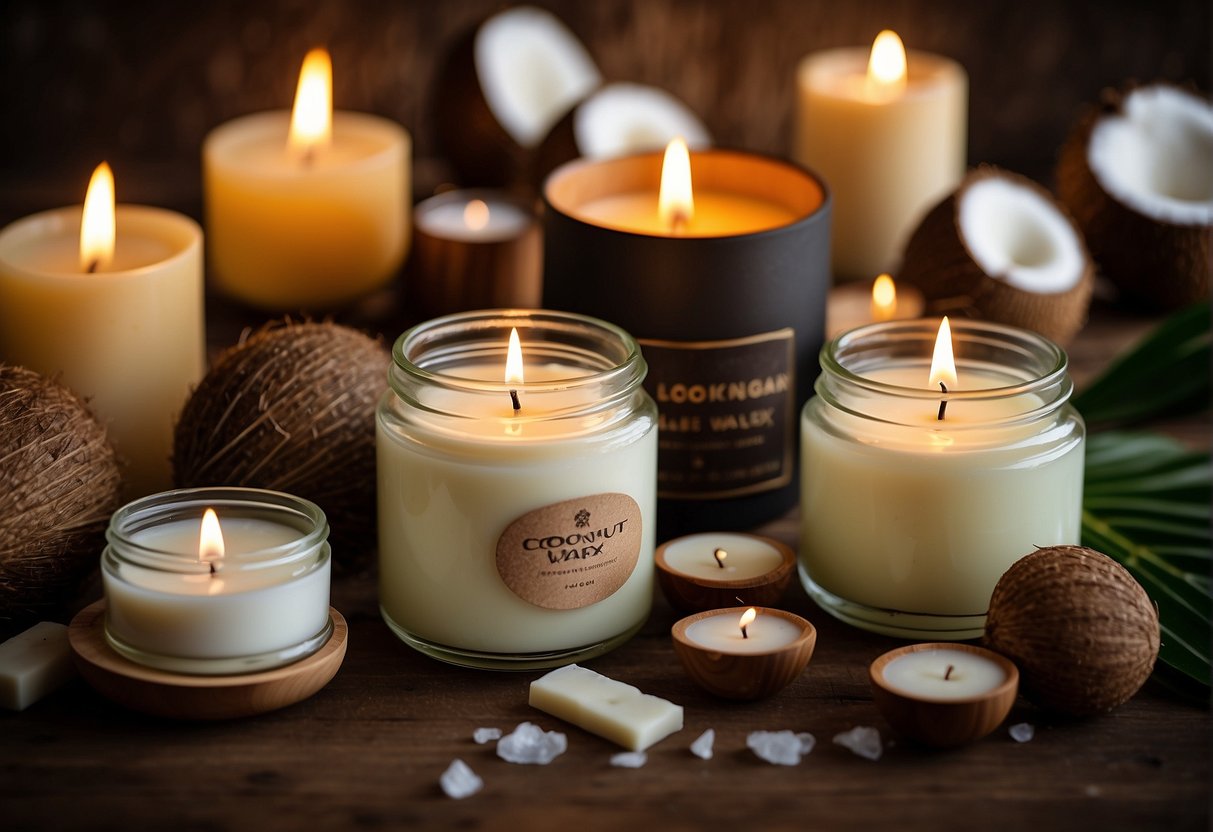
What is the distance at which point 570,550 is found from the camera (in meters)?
0.83

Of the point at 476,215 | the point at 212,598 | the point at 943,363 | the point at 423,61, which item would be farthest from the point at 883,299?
the point at 423,61

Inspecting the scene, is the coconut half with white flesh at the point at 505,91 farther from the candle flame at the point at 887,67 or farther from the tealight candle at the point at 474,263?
the candle flame at the point at 887,67

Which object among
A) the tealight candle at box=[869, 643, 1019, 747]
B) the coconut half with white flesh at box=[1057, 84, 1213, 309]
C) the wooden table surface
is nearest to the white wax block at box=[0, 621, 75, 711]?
the wooden table surface

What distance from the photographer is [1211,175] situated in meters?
1.35

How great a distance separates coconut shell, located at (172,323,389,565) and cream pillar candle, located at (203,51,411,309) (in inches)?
12.4

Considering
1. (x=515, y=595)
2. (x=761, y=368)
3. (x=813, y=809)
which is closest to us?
(x=813, y=809)

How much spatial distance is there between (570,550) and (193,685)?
0.69ft

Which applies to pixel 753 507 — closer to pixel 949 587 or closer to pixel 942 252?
pixel 949 587

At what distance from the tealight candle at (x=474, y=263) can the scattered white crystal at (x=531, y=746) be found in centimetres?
50

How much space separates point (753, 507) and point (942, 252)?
0.32 meters

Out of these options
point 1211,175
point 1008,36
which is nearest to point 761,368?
point 1211,175

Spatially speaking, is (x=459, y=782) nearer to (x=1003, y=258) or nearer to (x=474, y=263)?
(x=474, y=263)

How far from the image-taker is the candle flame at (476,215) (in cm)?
130

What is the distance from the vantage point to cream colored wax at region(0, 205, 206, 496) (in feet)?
3.16
